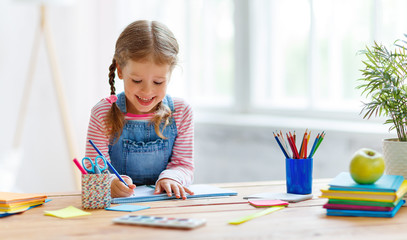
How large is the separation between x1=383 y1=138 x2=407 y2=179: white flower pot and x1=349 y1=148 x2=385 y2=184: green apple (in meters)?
0.21

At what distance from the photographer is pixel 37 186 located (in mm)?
4035

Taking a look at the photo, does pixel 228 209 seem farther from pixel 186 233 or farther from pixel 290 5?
pixel 290 5

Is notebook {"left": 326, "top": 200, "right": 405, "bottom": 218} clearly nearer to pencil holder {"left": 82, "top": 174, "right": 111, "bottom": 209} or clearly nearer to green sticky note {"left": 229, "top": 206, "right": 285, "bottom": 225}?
green sticky note {"left": 229, "top": 206, "right": 285, "bottom": 225}

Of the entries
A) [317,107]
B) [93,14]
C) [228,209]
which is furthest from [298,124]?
[93,14]

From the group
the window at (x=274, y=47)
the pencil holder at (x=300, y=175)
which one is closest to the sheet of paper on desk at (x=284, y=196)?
the pencil holder at (x=300, y=175)

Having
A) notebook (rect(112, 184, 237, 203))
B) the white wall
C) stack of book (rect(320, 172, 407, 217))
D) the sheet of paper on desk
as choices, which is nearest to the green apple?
stack of book (rect(320, 172, 407, 217))

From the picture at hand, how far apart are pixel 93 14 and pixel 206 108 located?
3.55ft

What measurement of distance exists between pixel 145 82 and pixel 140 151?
278 mm

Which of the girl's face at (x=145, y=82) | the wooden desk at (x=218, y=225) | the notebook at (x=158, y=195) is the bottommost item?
the wooden desk at (x=218, y=225)

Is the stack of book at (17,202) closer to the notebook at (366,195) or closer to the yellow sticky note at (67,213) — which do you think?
the yellow sticky note at (67,213)

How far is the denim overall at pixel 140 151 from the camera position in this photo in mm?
1925

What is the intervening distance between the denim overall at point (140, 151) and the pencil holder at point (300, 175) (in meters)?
0.49

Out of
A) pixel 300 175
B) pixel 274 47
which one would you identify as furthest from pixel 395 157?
pixel 274 47

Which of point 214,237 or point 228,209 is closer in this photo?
point 214,237
